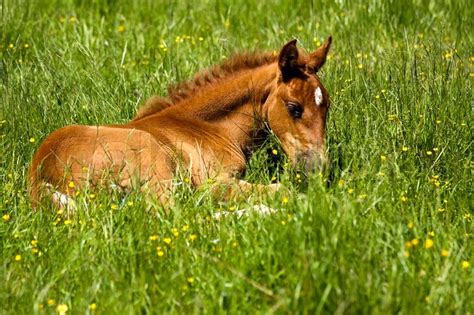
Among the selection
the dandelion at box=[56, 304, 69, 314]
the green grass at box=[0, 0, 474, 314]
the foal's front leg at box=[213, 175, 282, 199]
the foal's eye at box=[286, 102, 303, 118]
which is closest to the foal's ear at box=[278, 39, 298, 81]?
the foal's eye at box=[286, 102, 303, 118]

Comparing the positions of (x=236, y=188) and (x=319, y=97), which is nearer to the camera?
(x=236, y=188)

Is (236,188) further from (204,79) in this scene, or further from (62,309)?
(62,309)

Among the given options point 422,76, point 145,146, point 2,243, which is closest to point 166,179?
point 145,146

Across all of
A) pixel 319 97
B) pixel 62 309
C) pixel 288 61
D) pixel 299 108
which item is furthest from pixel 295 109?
pixel 62 309

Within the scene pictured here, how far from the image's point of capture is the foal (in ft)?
20.3

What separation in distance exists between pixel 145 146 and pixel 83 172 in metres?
0.46

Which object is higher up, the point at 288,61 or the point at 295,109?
the point at 288,61

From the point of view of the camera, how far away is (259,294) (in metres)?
4.48

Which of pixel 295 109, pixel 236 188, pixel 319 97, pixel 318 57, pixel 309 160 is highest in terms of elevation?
pixel 318 57

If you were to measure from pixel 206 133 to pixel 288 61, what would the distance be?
0.77m

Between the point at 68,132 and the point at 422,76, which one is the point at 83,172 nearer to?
the point at 68,132

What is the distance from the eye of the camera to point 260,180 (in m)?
6.64

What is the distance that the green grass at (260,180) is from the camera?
4504 millimetres

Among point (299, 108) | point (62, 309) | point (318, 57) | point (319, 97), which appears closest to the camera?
point (62, 309)
